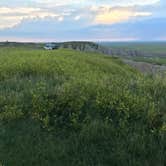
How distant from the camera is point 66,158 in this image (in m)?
7.31

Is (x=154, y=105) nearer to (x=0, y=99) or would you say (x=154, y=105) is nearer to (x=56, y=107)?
(x=56, y=107)

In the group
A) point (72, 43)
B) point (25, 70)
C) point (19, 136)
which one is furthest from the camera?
point (72, 43)

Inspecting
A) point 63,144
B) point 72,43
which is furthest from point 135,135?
point 72,43

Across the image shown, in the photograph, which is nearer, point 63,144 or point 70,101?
point 63,144

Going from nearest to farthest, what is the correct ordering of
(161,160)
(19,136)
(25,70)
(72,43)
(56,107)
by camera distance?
(161,160), (19,136), (56,107), (25,70), (72,43)

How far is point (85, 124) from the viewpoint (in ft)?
26.2

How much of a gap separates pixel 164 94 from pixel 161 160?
212 cm

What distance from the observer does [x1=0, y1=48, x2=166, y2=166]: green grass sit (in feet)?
23.9

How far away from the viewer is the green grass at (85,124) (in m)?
7.30

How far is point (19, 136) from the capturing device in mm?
7898

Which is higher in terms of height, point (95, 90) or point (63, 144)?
point (95, 90)

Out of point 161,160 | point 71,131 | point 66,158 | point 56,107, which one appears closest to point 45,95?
point 56,107

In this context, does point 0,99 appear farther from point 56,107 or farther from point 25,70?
point 25,70

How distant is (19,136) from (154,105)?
227 centimetres
